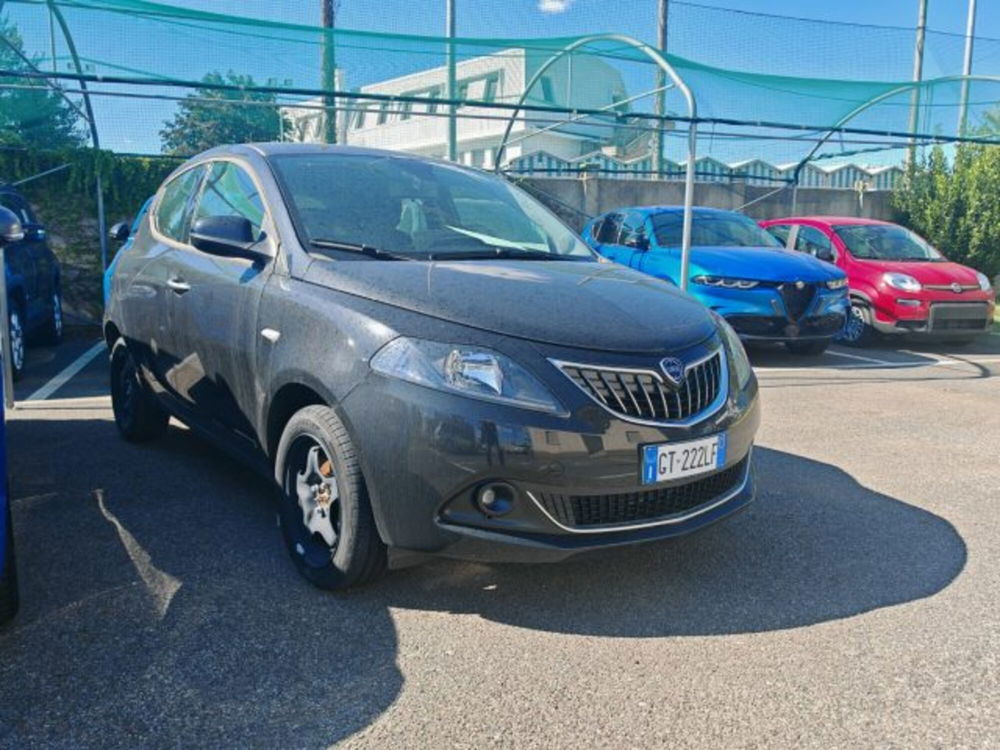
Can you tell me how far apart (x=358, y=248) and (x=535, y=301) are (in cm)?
80

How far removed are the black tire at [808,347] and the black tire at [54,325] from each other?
7.23 meters

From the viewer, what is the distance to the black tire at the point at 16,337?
672 centimetres

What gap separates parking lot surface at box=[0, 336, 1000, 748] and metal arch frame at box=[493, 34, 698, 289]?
147 inches

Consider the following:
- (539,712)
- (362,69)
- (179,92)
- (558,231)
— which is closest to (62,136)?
(179,92)

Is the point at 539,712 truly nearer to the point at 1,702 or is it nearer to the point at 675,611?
the point at 675,611

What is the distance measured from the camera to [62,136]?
10211 mm

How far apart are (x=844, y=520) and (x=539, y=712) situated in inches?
85.2

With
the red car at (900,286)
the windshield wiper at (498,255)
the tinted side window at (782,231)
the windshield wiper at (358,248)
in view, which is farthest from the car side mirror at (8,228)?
the tinted side window at (782,231)

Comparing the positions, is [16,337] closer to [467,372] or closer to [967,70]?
[467,372]

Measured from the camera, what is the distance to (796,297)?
27.5ft

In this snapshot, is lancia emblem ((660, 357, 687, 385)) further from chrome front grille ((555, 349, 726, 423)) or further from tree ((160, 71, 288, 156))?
tree ((160, 71, 288, 156))

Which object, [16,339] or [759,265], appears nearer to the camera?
[16,339]

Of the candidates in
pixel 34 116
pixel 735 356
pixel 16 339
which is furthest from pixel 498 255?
pixel 34 116

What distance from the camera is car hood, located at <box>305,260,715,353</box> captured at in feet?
9.15
